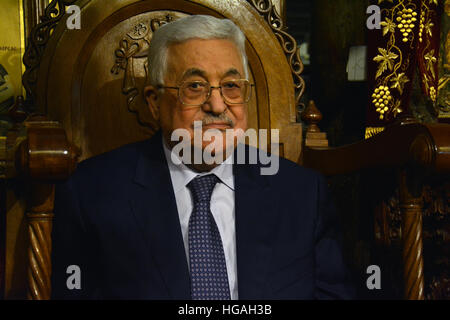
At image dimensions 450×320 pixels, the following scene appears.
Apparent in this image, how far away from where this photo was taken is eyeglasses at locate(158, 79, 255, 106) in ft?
3.41

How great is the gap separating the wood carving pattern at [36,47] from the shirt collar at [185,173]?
45cm

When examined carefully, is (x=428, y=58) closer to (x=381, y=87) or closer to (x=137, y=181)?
(x=381, y=87)

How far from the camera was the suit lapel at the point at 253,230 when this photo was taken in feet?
3.29

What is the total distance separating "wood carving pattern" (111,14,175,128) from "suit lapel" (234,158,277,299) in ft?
1.47

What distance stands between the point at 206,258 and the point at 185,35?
510mm

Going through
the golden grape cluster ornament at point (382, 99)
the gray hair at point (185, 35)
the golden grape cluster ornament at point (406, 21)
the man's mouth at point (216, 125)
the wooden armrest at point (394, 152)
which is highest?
the golden grape cluster ornament at point (406, 21)

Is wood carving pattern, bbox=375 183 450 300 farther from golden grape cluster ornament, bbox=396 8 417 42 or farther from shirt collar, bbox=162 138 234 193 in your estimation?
shirt collar, bbox=162 138 234 193

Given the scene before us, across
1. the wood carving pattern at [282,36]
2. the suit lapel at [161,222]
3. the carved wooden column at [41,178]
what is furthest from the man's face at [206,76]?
the wood carving pattern at [282,36]

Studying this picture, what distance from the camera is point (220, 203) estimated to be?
1.10m

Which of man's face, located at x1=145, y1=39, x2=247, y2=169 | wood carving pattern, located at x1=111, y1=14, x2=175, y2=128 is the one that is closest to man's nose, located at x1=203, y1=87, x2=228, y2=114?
man's face, located at x1=145, y1=39, x2=247, y2=169

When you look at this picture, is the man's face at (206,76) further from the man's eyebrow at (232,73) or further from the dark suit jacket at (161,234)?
the dark suit jacket at (161,234)

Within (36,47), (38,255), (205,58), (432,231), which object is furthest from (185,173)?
(432,231)

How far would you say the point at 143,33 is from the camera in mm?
1396

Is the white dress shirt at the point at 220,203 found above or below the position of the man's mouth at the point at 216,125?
below
